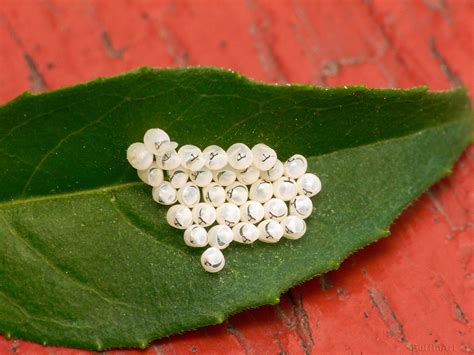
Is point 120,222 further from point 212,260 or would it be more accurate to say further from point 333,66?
point 333,66

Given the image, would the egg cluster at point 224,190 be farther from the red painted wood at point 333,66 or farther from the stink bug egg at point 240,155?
the red painted wood at point 333,66

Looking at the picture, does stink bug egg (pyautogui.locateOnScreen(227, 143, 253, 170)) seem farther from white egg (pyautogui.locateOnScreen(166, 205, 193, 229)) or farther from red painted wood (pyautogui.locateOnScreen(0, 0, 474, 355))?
red painted wood (pyautogui.locateOnScreen(0, 0, 474, 355))

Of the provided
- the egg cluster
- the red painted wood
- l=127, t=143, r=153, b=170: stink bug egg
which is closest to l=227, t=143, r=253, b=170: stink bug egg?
the egg cluster

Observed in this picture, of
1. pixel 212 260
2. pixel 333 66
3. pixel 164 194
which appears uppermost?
pixel 333 66

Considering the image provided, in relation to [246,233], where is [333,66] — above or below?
above

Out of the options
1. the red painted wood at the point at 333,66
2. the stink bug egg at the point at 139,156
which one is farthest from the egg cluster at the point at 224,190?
the red painted wood at the point at 333,66

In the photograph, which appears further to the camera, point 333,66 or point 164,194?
point 333,66

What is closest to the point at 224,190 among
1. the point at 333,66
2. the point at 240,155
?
the point at 240,155
